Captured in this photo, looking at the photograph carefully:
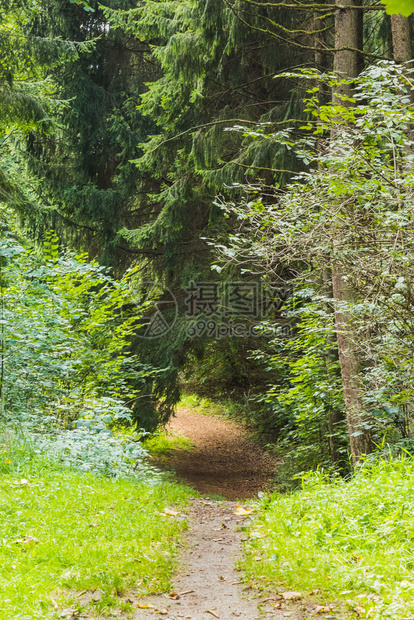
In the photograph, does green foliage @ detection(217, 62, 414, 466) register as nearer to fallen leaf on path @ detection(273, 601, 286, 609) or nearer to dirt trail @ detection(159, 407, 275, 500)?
fallen leaf on path @ detection(273, 601, 286, 609)

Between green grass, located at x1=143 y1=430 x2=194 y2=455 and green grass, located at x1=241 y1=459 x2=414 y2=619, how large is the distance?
773 cm

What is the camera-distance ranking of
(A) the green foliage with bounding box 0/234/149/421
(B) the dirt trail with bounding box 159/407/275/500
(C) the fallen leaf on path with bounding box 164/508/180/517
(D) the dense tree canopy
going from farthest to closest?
1. (B) the dirt trail with bounding box 159/407/275/500
2. (A) the green foliage with bounding box 0/234/149/421
3. (C) the fallen leaf on path with bounding box 164/508/180/517
4. (D) the dense tree canopy

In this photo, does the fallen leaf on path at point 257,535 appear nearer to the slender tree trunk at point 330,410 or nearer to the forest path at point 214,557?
the forest path at point 214,557

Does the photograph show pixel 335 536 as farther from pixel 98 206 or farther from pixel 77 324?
pixel 98 206

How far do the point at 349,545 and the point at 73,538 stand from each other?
2193 millimetres

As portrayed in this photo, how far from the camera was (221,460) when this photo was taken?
536 inches

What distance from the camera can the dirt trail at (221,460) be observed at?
11.3m

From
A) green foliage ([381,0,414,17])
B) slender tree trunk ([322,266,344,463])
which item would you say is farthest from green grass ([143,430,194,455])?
green foliage ([381,0,414,17])

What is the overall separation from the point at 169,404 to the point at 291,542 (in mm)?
7009

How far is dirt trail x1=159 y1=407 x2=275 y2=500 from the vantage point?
11266 mm

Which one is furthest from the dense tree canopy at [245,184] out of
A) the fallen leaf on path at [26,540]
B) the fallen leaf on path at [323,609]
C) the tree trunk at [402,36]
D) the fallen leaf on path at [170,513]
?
the fallen leaf on path at [26,540]

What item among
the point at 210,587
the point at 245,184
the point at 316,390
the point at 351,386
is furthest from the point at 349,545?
the point at 245,184

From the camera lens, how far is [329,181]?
16.1 feet

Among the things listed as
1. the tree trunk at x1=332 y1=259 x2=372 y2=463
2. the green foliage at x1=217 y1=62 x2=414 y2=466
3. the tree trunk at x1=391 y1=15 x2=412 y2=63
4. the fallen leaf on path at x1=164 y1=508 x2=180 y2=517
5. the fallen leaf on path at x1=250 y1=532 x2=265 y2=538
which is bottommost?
the fallen leaf on path at x1=164 y1=508 x2=180 y2=517
